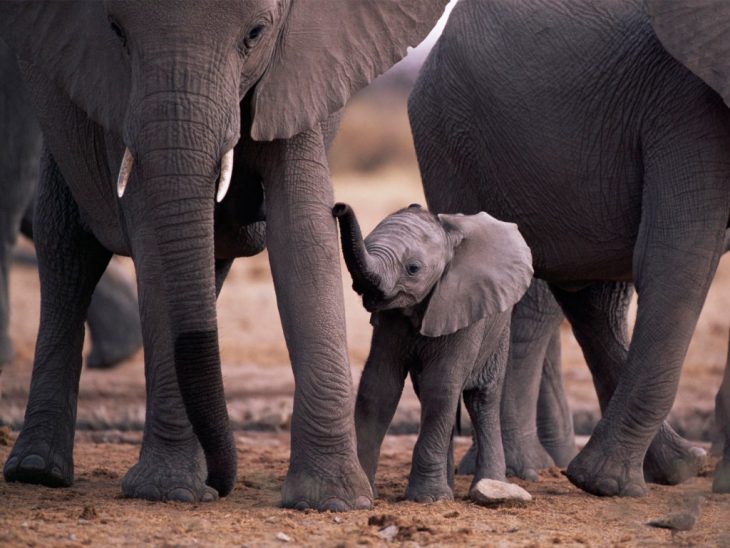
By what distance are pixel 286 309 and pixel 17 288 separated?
8509 mm

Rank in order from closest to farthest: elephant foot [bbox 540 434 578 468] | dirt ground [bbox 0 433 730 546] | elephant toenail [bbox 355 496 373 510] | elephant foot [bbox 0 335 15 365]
A: dirt ground [bbox 0 433 730 546] < elephant toenail [bbox 355 496 373 510] < elephant foot [bbox 540 434 578 468] < elephant foot [bbox 0 335 15 365]

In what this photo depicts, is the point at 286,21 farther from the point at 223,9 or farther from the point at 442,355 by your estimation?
the point at 442,355

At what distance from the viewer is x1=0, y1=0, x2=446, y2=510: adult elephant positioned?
423 cm

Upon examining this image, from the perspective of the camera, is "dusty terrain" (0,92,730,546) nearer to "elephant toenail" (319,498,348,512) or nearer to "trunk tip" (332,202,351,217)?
"elephant toenail" (319,498,348,512)

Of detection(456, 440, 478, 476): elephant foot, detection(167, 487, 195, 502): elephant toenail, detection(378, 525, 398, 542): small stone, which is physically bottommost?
detection(378, 525, 398, 542): small stone

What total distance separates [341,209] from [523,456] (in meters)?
1.81

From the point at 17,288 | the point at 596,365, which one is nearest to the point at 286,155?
the point at 596,365

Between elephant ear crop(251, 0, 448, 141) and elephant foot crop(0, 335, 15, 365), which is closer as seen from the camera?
elephant ear crop(251, 0, 448, 141)

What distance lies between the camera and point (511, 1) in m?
5.88

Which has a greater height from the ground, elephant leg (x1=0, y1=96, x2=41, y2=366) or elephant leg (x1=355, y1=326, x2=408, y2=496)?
elephant leg (x1=0, y1=96, x2=41, y2=366)

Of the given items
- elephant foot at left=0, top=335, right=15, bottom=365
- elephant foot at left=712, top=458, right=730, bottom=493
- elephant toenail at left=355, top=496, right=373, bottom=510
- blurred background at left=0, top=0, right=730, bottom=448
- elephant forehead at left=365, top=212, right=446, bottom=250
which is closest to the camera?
elephant toenail at left=355, top=496, right=373, bottom=510

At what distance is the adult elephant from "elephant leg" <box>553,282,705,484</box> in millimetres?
1492

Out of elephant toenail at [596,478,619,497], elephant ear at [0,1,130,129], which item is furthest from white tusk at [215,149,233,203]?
elephant toenail at [596,478,619,497]

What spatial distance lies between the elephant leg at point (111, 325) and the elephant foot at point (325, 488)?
4.57 meters
